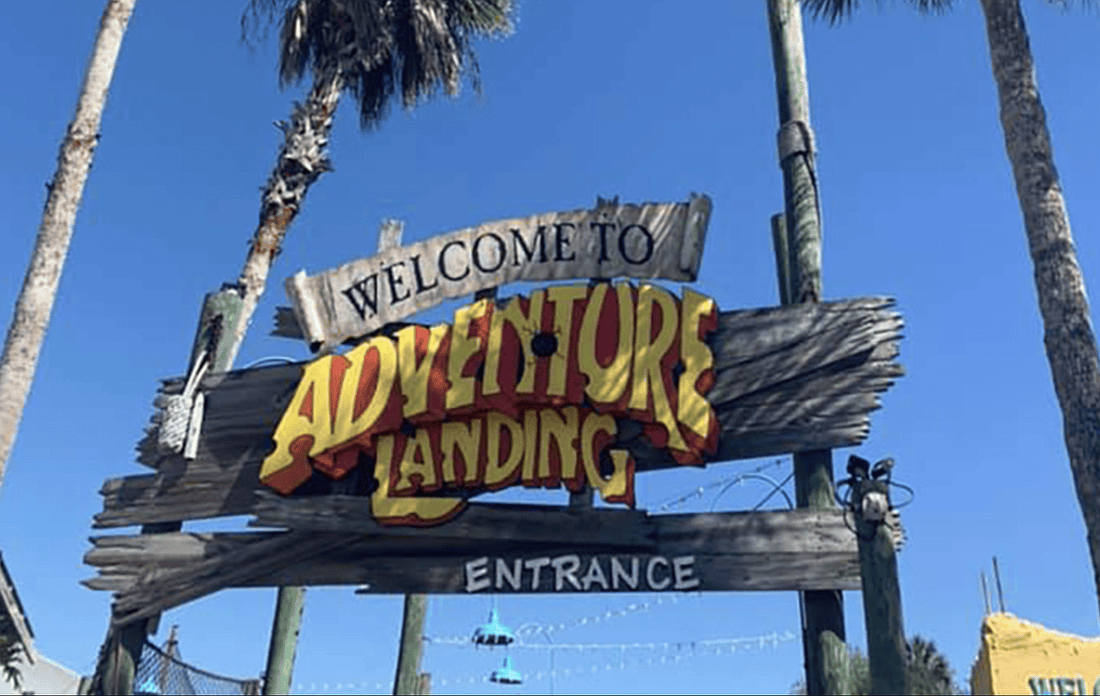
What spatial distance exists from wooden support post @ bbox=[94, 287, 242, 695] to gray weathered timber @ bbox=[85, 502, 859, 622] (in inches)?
6.5

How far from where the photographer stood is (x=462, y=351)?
973cm

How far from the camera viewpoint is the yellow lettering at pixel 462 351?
31.1ft

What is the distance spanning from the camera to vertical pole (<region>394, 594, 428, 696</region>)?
13641 millimetres

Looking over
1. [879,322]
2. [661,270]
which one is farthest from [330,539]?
[879,322]

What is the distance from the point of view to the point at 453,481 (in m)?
9.34

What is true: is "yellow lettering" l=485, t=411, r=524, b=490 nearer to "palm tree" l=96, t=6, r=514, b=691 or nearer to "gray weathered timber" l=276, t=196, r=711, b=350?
"gray weathered timber" l=276, t=196, r=711, b=350

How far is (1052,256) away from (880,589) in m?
3.67

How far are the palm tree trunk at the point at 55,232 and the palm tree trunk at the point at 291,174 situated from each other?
2671mm

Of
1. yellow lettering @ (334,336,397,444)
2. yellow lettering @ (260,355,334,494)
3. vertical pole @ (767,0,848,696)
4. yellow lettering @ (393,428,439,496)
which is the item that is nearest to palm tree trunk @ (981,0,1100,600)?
vertical pole @ (767,0,848,696)

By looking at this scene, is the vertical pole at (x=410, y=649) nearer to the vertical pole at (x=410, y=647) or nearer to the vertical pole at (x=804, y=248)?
the vertical pole at (x=410, y=647)

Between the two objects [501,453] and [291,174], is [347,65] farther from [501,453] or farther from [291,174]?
[501,453]

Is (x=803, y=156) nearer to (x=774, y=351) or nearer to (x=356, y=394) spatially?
(x=774, y=351)

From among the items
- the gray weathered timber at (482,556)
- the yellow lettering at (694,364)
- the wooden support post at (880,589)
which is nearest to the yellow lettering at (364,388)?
the gray weathered timber at (482,556)

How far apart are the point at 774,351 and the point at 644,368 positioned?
1.07 meters
